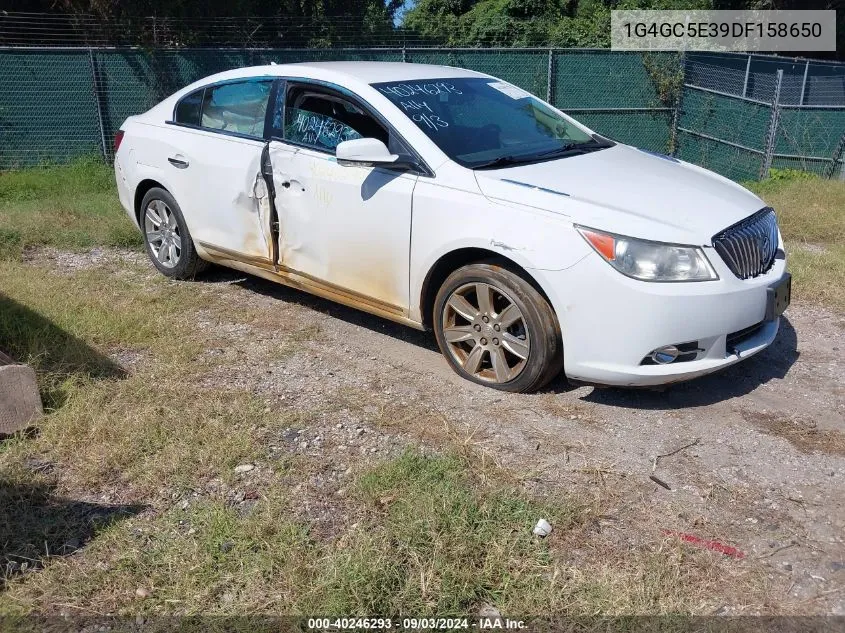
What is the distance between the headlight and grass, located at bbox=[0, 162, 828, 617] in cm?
114

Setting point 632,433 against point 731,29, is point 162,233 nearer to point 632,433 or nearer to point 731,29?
point 632,433

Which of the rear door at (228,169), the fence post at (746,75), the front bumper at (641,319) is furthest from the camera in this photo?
the fence post at (746,75)

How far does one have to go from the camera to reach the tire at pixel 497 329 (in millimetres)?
4078

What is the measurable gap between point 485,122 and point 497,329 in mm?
1399

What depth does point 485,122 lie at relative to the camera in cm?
489

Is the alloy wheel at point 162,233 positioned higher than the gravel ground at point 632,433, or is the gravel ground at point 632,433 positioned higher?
the alloy wheel at point 162,233

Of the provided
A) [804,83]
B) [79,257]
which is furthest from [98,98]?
[804,83]

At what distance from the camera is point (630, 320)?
12.5ft

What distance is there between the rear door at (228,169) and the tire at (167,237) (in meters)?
0.20

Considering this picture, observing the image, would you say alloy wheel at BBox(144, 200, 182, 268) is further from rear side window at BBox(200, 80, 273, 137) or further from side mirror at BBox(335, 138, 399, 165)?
side mirror at BBox(335, 138, 399, 165)

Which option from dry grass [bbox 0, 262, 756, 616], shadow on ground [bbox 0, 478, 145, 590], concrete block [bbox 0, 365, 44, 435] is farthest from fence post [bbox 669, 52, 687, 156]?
shadow on ground [bbox 0, 478, 145, 590]

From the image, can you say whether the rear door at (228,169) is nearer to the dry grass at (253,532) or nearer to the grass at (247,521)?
the grass at (247,521)

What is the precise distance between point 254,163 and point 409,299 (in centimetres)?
149

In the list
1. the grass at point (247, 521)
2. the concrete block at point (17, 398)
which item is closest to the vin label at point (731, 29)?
the grass at point (247, 521)
